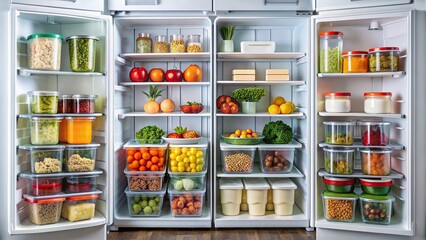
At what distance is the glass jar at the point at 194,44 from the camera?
3.24 metres

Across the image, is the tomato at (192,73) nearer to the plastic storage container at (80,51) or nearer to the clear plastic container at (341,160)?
the plastic storage container at (80,51)

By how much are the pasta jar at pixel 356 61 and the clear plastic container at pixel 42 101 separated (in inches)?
84.5

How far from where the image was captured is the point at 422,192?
2764mm

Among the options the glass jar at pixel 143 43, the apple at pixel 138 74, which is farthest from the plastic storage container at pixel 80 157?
the glass jar at pixel 143 43

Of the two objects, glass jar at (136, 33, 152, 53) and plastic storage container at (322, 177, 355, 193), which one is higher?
glass jar at (136, 33, 152, 53)

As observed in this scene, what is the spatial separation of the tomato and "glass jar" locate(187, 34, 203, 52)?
15 cm

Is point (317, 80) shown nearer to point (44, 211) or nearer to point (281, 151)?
point (281, 151)

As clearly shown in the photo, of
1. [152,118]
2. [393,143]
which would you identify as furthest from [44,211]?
[393,143]

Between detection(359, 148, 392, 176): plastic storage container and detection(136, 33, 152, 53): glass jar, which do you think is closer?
detection(359, 148, 392, 176): plastic storage container

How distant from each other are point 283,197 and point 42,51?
6.98ft

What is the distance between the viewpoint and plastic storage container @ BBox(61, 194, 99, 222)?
2.83 metres

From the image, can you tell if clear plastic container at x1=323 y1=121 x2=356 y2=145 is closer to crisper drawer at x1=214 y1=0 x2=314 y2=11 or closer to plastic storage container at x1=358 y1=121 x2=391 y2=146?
plastic storage container at x1=358 y1=121 x2=391 y2=146

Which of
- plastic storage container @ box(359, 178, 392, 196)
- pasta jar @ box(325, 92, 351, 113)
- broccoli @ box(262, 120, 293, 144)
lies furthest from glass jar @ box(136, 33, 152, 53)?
plastic storage container @ box(359, 178, 392, 196)

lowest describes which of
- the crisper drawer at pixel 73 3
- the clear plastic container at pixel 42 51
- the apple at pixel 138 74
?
the apple at pixel 138 74
